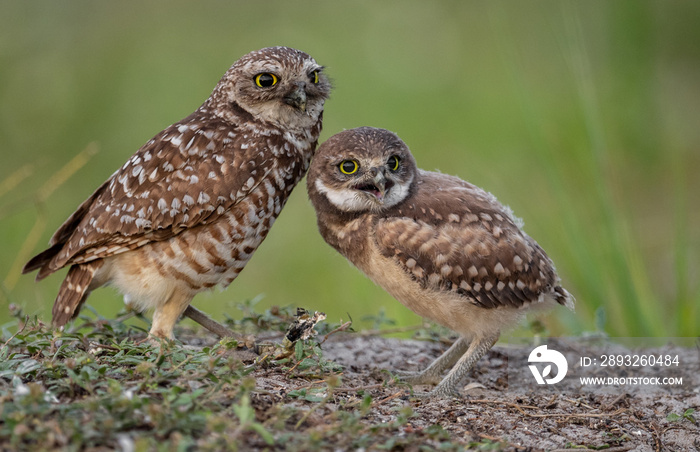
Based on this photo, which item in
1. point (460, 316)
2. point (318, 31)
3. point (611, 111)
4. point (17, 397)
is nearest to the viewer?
point (17, 397)

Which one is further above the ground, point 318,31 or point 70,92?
point 318,31

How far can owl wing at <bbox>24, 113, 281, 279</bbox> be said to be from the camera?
425 cm

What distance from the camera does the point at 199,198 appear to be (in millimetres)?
4234

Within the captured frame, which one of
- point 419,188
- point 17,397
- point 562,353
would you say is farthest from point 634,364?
point 17,397

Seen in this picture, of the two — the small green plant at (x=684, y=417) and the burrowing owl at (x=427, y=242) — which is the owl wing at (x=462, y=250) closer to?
the burrowing owl at (x=427, y=242)

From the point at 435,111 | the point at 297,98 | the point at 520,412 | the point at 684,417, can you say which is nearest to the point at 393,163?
the point at 297,98

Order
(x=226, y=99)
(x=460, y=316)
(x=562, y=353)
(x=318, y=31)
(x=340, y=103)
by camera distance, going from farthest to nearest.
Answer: (x=318, y=31), (x=340, y=103), (x=562, y=353), (x=226, y=99), (x=460, y=316)

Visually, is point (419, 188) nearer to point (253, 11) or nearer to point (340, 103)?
point (340, 103)

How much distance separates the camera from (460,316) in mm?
4145

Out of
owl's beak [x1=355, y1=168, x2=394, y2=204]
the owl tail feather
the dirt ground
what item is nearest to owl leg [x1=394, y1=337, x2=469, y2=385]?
the dirt ground

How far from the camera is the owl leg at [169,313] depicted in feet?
14.5

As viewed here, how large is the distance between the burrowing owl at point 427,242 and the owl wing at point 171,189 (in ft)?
1.32

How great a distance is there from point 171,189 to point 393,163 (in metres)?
1.14

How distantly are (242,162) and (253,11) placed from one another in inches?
333
